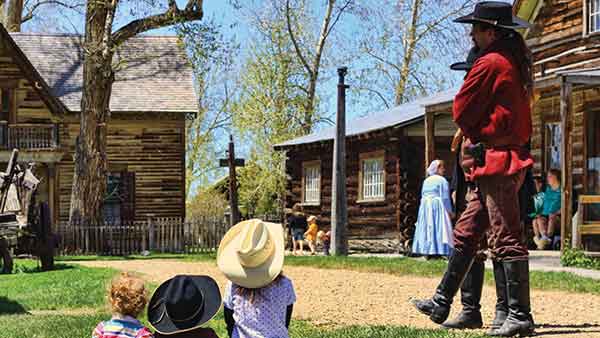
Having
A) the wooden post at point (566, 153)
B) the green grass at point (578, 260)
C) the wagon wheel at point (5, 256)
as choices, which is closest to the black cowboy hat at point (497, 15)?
the wooden post at point (566, 153)

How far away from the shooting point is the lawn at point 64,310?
740cm

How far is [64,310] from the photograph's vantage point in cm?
1117

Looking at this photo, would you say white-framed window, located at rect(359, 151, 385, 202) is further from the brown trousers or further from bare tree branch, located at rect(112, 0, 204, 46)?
the brown trousers

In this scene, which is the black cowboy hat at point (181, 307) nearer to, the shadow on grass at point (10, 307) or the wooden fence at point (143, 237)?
the shadow on grass at point (10, 307)

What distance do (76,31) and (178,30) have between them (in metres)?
7.97

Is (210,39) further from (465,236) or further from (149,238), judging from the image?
(465,236)

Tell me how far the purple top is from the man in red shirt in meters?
1.74

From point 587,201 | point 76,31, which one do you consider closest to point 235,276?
point 587,201

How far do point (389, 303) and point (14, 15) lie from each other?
33.6 m

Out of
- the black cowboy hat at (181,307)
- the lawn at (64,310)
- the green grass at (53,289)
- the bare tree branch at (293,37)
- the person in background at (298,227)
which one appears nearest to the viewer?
the black cowboy hat at (181,307)

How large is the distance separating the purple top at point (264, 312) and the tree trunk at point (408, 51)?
3870 centimetres

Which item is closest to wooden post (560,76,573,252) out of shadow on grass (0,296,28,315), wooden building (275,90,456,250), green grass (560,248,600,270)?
green grass (560,248,600,270)

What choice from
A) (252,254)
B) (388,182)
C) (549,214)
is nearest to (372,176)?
(388,182)

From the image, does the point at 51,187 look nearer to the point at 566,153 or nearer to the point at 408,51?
the point at 408,51
